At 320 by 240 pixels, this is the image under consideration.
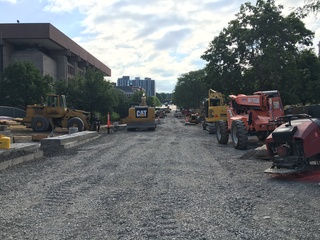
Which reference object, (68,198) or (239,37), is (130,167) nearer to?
(68,198)

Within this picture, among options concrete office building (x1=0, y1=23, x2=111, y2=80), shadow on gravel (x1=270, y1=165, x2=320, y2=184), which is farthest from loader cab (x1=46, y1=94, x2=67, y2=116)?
concrete office building (x1=0, y1=23, x2=111, y2=80)

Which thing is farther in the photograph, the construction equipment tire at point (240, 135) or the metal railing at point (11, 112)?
the metal railing at point (11, 112)

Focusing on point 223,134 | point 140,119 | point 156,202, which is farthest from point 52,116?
point 156,202

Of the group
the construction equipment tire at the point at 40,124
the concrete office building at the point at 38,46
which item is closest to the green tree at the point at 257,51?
the construction equipment tire at the point at 40,124

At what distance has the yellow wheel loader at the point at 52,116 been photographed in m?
28.1

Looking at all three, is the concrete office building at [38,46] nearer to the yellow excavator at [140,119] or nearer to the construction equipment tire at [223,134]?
the yellow excavator at [140,119]

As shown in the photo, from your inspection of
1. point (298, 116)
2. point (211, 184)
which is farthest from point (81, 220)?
point (298, 116)

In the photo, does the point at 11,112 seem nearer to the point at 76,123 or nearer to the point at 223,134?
the point at 76,123

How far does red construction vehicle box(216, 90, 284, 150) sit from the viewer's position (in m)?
15.9

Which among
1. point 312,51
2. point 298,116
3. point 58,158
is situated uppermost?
point 312,51

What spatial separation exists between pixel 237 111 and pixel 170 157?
6819 millimetres

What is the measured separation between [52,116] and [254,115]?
17.3m

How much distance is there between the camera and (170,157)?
1276 cm

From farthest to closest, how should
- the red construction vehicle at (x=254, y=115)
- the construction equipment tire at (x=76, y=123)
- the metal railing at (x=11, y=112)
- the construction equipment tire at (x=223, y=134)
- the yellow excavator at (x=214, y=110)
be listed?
1. the metal railing at (x=11, y=112)
2. the construction equipment tire at (x=76, y=123)
3. the yellow excavator at (x=214, y=110)
4. the construction equipment tire at (x=223, y=134)
5. the red construction vehicle at (x=254, y=115)
